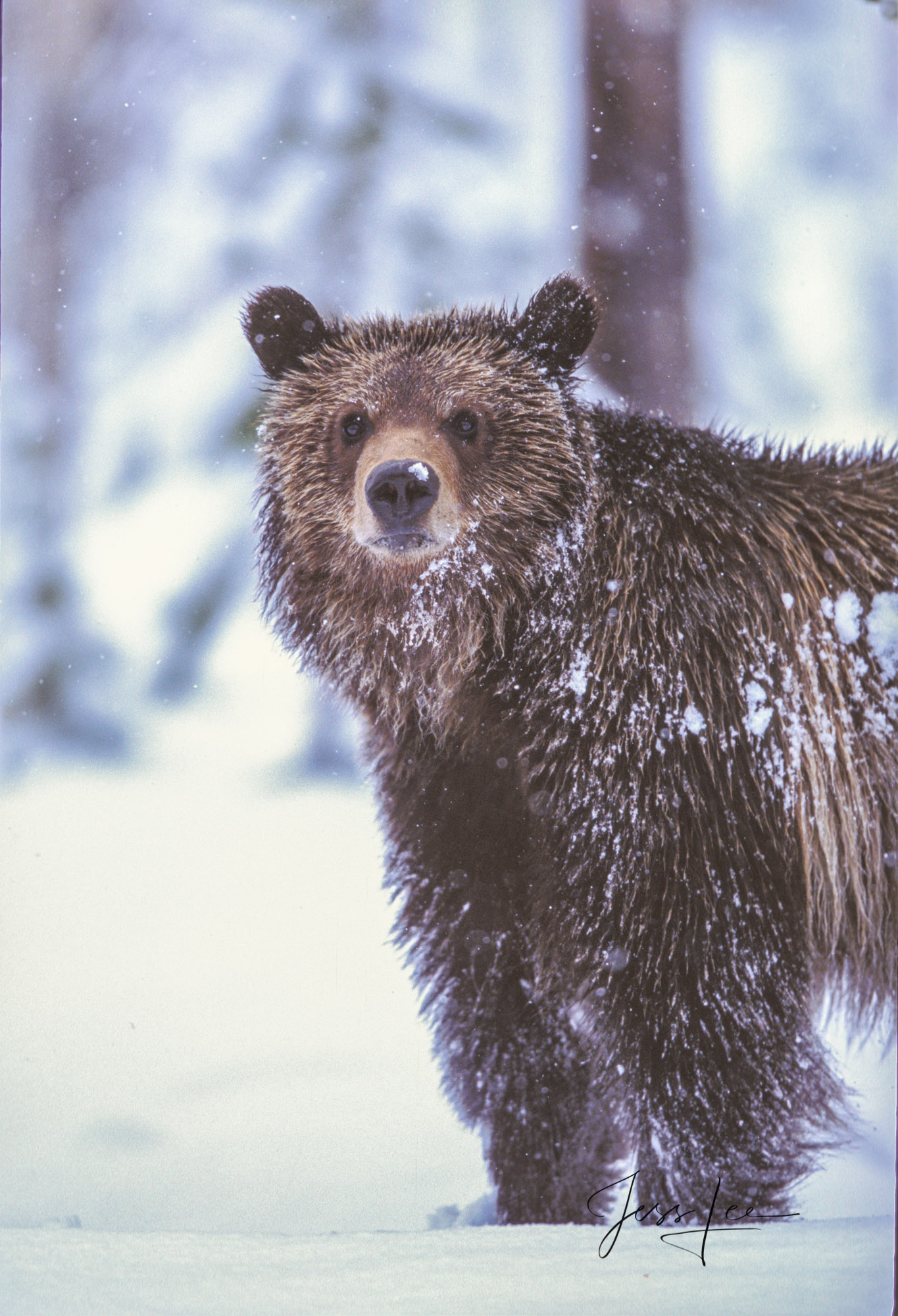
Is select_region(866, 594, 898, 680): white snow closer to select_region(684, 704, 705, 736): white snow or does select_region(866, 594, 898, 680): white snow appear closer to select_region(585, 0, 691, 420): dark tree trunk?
select_region(684, 704, 705, 736): white snow

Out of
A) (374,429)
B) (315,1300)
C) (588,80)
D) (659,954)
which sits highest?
(588,80)

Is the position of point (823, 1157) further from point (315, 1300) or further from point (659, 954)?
point (315, 1300)

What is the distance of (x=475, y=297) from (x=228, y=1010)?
162cm

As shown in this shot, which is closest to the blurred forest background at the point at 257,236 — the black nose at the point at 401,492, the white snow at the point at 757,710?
the black nose at the point at 401,492

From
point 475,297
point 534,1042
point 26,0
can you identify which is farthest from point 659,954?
point 26,0

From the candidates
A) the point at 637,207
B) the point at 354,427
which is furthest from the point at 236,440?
the point at 637,207

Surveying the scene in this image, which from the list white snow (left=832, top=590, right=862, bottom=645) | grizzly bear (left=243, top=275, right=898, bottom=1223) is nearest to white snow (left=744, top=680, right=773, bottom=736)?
grizzly bear (left=243, top=275, right=898, bottom=1223)

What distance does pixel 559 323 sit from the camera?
88.8 inches

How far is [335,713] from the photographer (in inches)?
89.4

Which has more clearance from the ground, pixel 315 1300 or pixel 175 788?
pixel 175 788

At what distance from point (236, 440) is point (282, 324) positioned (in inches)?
10.5

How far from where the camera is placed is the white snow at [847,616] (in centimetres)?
235

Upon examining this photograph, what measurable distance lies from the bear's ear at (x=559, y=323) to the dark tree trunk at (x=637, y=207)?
4 cm

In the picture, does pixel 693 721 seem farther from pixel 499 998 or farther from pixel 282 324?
pixel 282 324
